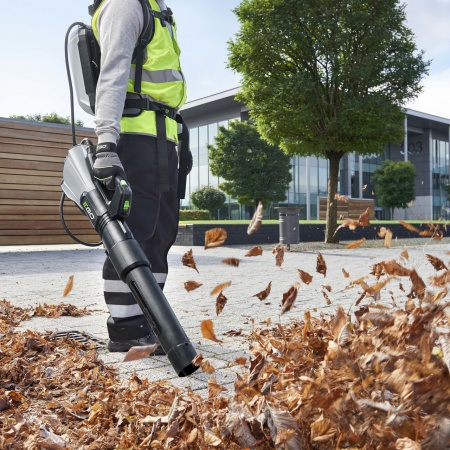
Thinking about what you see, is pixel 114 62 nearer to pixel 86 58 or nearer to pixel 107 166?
pixel 86 58

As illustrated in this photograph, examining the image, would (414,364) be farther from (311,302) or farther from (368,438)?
(311,302)

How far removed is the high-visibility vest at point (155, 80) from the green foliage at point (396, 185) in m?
39.9

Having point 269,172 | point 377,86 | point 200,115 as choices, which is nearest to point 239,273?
point 377,86

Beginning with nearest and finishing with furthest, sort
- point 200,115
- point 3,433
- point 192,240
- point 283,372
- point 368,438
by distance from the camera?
point 368,438
point 3,433
point 283,372
point 192,240
point 200,115

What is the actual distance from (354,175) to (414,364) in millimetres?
45666

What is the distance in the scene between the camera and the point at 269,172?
31609mm

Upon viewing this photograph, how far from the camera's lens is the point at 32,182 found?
45.6 ft

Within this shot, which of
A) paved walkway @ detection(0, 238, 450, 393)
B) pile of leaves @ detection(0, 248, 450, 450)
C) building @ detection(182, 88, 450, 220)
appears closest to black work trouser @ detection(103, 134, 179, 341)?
paved walkway @ detection(0, 238, 450, 393)

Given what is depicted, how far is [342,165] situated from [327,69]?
94.0 feet

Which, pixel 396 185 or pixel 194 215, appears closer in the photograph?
pixel 194 215

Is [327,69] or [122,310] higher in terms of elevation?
[327,69]

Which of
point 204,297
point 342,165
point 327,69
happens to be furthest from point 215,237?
point 342,165

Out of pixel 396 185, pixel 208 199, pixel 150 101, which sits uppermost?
pixel 396 185

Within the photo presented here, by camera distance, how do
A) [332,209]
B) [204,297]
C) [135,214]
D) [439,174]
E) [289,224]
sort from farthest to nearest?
1. [439,174]
2. [332,209]
3. [289,224]
4. [204,297]
5. [135,214]
